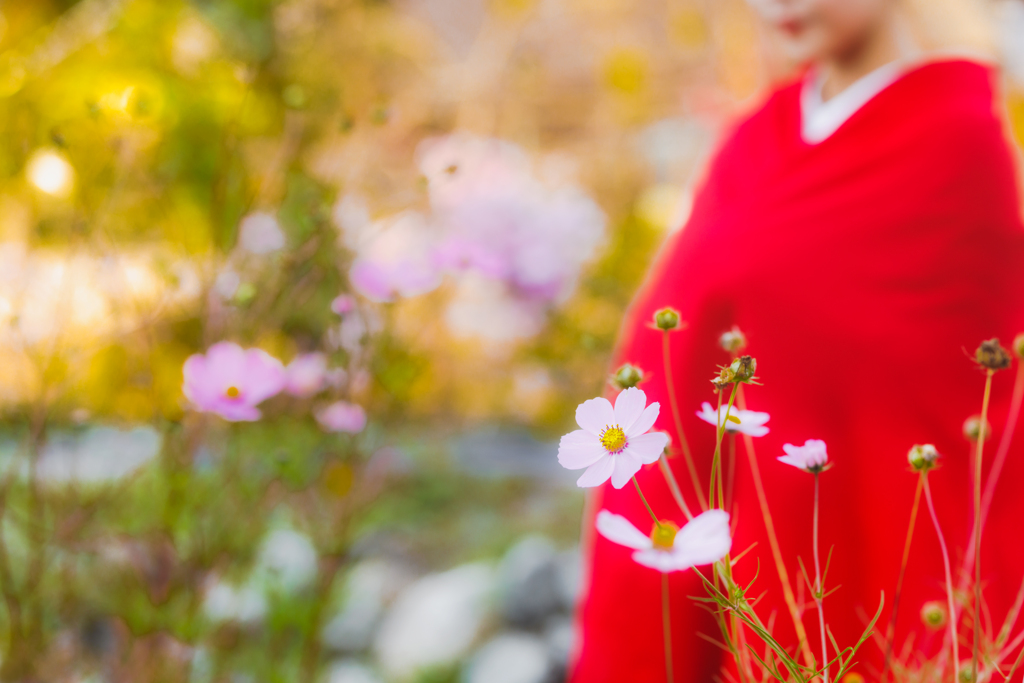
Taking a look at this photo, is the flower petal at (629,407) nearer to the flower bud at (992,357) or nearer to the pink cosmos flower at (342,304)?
the flower bud at (992,357)

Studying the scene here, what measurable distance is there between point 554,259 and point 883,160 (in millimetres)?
1107

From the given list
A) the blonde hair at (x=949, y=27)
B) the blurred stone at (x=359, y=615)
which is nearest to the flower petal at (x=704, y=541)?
the blonde hair at (x=949, y=27)

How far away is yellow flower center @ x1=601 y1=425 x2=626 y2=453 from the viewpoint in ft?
1.03

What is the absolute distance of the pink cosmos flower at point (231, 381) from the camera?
1.98ft

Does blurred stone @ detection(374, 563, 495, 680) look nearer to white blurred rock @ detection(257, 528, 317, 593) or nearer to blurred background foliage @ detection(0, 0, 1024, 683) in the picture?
blurred background foliage @ detection(0, 0, 1024, 683)

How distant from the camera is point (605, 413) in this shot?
1.04ft

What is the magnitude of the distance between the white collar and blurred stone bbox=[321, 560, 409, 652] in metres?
1.33

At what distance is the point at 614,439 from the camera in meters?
0.31

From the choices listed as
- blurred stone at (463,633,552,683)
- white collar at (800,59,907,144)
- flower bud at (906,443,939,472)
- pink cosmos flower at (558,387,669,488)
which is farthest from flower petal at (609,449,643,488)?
blurred stone at (463,633,552,683)

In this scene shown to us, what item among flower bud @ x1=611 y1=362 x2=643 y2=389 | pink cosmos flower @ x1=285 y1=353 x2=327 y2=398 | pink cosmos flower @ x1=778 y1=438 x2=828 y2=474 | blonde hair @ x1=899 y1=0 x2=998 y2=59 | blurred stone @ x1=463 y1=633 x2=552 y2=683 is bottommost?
blurred stone @ x1=463 y1=633 x2=552 y2=683

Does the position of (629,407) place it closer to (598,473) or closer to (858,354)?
(598,473)

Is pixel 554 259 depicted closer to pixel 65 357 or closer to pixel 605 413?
pixel 65 357

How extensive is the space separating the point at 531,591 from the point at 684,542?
1344mm

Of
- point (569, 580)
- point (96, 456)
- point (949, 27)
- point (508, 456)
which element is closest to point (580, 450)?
point (949, 27)
